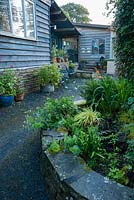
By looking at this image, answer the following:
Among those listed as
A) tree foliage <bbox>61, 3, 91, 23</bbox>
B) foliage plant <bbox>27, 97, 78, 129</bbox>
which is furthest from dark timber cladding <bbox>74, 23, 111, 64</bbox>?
tree foliage <bbox>61, 3, 91, 23</bbox>

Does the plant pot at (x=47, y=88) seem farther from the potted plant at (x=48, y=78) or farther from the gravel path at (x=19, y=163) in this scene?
the gravel path at (x=19, y=163)

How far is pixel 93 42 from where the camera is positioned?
15.4 meters

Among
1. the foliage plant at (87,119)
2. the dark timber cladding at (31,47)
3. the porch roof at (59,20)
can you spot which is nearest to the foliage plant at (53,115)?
the foliage plant at (87,119)

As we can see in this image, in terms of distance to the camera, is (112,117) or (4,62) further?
(4,62)

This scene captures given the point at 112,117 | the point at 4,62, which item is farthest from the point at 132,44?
the point at 4,62

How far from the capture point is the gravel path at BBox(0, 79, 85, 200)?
2.15m

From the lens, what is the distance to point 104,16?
12.2ft

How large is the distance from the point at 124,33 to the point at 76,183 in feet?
8.09

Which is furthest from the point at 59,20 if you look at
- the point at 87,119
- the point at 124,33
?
the point at 87,119

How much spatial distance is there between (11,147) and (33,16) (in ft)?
17.4

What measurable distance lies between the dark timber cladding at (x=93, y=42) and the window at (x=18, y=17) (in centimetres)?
887

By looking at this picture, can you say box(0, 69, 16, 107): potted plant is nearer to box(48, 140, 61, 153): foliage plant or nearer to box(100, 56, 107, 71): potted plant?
box(48, 140, 61, 153): foliage plant

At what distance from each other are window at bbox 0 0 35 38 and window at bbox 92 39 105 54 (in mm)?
9176

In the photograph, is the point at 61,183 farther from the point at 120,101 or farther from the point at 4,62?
the point at 4,62
